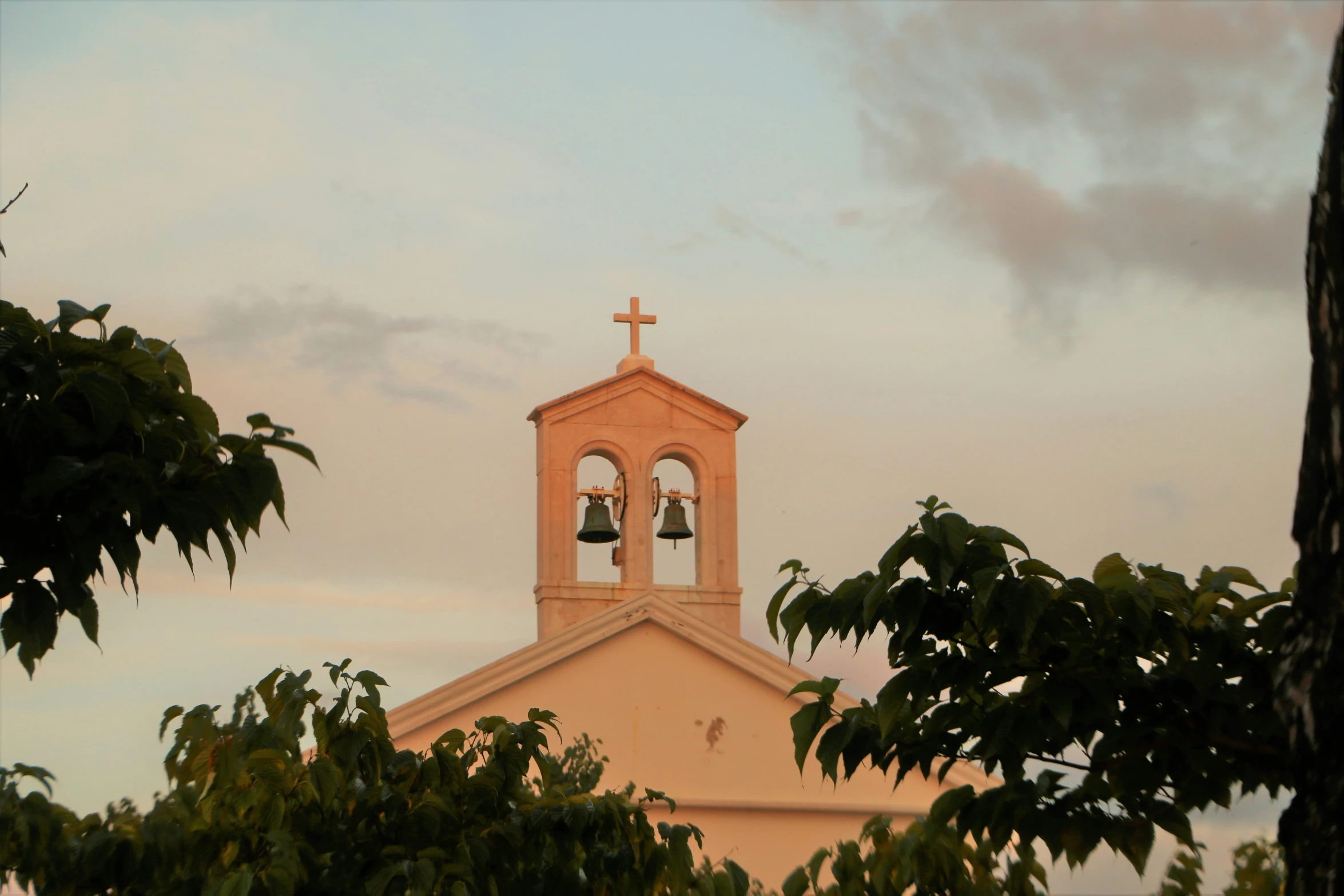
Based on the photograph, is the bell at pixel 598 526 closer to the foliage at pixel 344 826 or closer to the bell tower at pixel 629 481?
the bell tower at pixel 629 481

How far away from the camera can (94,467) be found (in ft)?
10.00

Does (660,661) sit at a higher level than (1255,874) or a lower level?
higher

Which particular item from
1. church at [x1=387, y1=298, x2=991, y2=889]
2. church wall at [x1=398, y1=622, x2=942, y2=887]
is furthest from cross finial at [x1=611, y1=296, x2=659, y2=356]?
church wall at [x1=398, y1=622, x2=942, y2=887]

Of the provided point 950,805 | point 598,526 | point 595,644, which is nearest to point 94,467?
point 950,805

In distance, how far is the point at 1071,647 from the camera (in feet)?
14.4

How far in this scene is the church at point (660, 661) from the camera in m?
19.0

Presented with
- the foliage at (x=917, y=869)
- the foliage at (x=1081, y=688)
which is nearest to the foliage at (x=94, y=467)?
the foliage at (x=1081, y=688)

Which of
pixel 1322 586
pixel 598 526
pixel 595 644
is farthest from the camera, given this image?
pixel 595 644

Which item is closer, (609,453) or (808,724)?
A: (808,724)

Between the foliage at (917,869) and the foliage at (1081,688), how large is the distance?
87cm

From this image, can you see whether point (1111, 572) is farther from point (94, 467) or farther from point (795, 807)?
point (795, 807)

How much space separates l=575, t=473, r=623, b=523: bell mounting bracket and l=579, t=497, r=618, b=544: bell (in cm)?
14

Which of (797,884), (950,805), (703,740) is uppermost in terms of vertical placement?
(703,740)

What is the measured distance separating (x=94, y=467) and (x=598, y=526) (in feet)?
51.5
